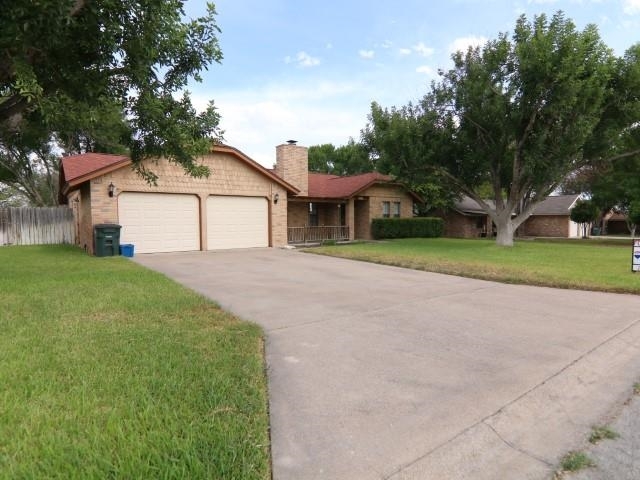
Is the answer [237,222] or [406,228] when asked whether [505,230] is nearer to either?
[406,228]

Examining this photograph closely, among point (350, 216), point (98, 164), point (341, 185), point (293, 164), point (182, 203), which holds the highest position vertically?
point (293, 164)

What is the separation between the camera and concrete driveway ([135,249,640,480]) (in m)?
2.62

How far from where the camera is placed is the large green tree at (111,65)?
220 inches

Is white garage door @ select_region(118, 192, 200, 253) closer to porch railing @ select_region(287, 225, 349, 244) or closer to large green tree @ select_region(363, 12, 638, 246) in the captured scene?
porch railing @ select_region(287, 225, 349, 244)

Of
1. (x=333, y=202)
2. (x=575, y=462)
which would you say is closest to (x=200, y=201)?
(x=333, y=202)

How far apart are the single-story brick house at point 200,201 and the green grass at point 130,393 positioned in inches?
343

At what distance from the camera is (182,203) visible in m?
16.1

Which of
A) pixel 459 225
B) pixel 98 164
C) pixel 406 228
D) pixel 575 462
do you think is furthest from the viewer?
pixel 459 225

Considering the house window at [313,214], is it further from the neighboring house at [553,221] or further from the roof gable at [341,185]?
the neighboring house at [553,221]

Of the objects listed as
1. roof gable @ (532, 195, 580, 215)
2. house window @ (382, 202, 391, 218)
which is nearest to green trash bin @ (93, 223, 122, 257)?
house window @ (382, 202, 391, 218)

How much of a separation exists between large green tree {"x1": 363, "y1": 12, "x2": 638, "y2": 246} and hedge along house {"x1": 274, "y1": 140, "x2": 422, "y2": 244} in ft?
12.5

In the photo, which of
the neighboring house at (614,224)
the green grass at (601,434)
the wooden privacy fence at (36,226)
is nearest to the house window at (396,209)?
the wooden privacy fence at (36,226)

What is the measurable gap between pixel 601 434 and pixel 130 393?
3.56 metres

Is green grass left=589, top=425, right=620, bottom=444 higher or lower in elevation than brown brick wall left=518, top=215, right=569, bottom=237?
lower
